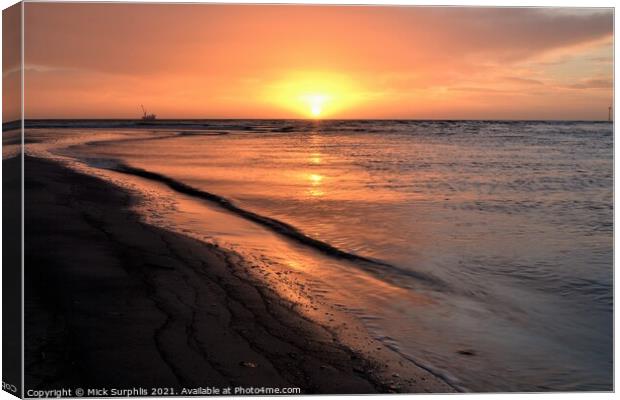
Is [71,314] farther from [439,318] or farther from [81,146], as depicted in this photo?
[81,146]

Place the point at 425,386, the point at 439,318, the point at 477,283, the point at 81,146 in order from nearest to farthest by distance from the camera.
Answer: the point at 425,386, the point at 439,318, the point at 477,283, the point at 81,146

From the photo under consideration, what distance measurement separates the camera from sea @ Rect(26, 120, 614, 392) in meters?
3.69

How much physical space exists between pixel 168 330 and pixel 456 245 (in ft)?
9.65

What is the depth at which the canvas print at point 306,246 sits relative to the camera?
3.36m

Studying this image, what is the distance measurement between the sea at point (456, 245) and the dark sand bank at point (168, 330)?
0.41 meters

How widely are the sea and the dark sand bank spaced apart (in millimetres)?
410

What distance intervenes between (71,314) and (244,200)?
4.63 m

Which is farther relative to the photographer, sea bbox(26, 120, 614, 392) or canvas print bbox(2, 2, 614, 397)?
sea bbox(26, 120, 614, 392)

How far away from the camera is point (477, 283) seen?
471 cm

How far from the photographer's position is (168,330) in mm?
3531

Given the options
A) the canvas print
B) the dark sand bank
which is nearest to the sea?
the canvas print

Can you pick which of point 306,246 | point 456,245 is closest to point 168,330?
point 306,246

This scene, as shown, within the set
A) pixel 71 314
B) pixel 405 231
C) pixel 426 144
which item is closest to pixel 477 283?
pixel 405 231

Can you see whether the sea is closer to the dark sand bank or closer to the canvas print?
the canvas print
